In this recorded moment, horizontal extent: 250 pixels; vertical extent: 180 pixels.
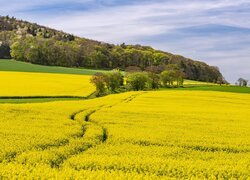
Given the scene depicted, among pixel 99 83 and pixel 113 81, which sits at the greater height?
pixel 113 81

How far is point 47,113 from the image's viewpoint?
125ft

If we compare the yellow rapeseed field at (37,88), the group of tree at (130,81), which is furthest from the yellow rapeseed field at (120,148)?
the group of tree at (130,81)

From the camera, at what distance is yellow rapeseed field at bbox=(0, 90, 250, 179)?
1778cm

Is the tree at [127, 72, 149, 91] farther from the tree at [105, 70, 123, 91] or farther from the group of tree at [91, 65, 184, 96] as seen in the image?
the tree at [105, 70, 123, 91]

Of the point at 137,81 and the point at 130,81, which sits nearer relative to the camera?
the point at 130,81

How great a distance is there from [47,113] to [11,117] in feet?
14.5

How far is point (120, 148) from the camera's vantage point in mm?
22750

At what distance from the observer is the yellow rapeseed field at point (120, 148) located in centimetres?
1778

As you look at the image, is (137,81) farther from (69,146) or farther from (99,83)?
(69,146)

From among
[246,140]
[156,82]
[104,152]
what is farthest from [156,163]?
[156,82]

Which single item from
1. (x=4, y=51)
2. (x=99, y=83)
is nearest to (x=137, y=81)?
(x=99, y=83)

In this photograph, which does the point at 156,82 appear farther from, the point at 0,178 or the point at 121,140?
the point at 0,178

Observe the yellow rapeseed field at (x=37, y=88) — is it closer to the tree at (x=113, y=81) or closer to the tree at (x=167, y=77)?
the tree at (x=113, y=81)

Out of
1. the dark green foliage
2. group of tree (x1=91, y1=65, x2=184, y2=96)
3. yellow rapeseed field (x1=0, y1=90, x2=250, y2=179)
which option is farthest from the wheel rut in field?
the dark green foliage
